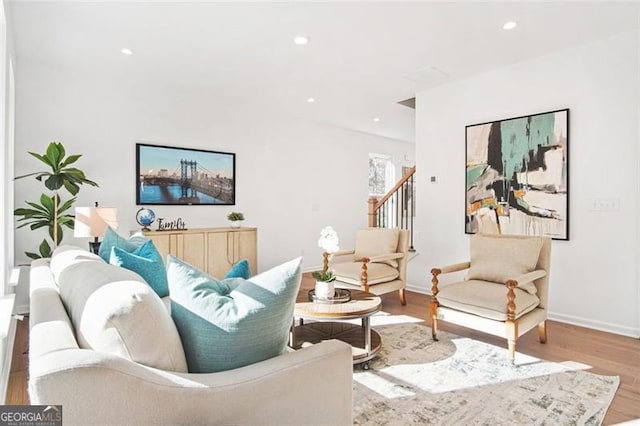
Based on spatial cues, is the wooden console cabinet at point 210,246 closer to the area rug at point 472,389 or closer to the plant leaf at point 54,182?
the plant leaf at point 54,182

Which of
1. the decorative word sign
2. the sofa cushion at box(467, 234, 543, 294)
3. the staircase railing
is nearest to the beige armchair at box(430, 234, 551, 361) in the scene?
the sofa cushion at box(467, 234, 543, 294)

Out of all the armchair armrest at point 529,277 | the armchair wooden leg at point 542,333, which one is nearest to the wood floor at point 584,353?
the armchair wooden leg at point 542,333

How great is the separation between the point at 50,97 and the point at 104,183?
3.43ft

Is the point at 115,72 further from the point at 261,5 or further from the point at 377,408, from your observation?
the point at 377,408

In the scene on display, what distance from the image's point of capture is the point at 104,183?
13.9 feet

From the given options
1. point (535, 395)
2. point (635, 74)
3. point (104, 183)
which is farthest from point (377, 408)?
point (104, 183)

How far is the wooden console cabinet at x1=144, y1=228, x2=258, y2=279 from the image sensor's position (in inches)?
165

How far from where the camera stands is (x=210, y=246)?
456cm

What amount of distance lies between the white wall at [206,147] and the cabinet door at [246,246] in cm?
51

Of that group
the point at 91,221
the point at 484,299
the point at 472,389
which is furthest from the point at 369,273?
the point at 91,221

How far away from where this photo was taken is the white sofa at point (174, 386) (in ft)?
2.69

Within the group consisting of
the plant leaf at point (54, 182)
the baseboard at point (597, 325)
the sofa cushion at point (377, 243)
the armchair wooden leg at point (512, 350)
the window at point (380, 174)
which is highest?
the window at point (380, 174)

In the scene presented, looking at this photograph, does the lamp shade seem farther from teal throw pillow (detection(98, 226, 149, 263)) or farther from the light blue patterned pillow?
the light blue patterned pillow

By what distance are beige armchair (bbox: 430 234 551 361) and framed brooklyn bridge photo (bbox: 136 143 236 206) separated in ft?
11.1
